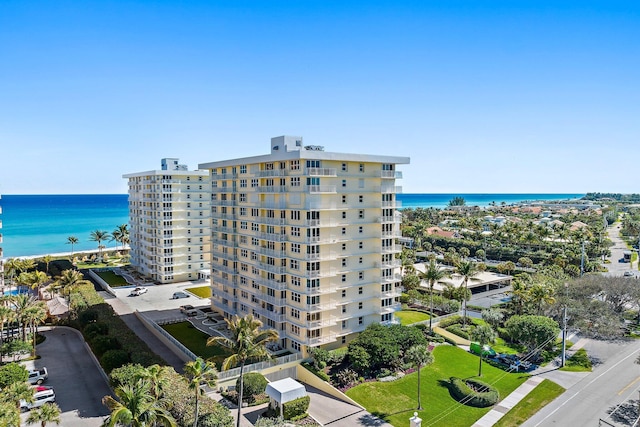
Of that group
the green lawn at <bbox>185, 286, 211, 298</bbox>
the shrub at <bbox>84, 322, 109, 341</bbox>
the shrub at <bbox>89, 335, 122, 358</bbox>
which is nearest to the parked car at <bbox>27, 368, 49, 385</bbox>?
the shrub at <bbox>89, 335, 122, 358</bbox>

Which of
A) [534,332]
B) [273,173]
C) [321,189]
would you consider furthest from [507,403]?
[273,173]

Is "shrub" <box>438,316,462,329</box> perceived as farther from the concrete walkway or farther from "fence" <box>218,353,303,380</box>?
"fence" <box>218,353,303,380</box>

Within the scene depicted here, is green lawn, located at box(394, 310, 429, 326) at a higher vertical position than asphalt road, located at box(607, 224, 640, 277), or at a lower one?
higher

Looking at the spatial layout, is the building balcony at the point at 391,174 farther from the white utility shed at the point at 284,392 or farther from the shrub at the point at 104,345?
the shrub at the point at 104,345

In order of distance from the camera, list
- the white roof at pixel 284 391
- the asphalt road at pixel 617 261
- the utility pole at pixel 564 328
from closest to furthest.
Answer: the white roof at pixel 284 391 < the utility pole at pixel 564 328 < the asphalt road at pixel 617 261

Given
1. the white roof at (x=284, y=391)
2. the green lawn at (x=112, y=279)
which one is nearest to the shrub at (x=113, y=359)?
the white roof at (x=284, y=391)

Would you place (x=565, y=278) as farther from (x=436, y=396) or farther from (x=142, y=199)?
(x=142, y=199)

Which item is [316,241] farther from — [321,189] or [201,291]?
[201,291]

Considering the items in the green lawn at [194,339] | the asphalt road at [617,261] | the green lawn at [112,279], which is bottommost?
the asphalt road at [617,261]
